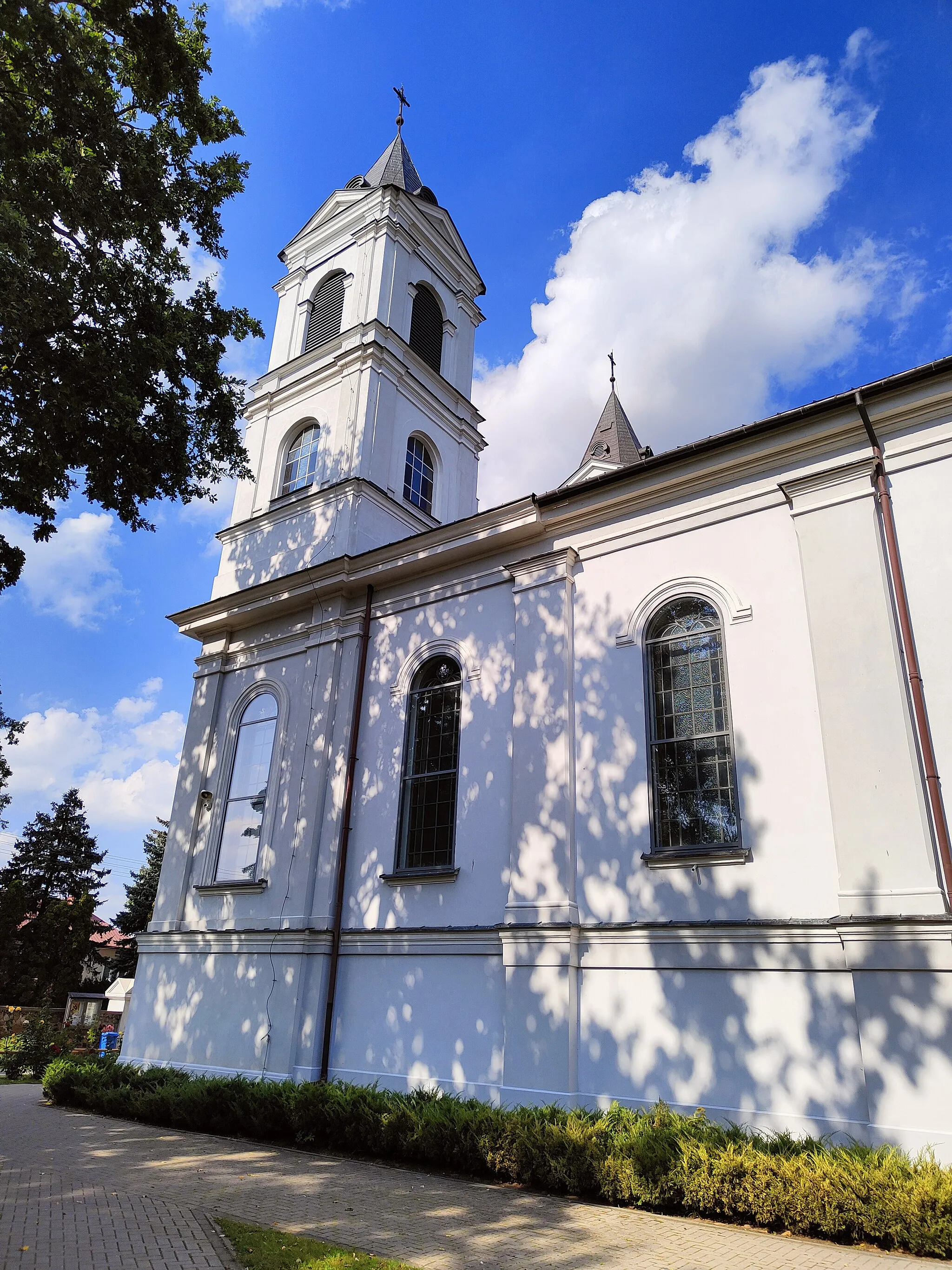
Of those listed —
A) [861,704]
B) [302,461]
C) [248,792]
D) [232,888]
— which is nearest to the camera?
[861,704]

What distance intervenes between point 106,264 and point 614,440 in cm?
1853

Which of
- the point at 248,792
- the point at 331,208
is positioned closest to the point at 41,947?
the point at 248,792

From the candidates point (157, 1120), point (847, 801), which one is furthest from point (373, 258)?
point (157, 1120)

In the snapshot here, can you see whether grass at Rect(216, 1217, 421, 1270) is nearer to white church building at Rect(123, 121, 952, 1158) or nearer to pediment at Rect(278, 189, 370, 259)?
white church building at Rect(123, 121, 952, 1158)

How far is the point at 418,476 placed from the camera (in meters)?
18.6

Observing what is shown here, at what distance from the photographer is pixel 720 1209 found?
7102 mm

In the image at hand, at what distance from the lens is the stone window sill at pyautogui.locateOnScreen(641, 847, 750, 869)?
30.4ft

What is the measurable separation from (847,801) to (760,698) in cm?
159

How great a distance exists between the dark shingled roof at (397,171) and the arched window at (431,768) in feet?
44.1

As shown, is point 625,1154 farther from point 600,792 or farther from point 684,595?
point 684,595

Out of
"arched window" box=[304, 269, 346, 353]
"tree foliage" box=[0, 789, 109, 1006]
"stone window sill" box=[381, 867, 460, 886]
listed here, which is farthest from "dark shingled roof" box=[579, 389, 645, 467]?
"tree foliage" box=[0, 789, 109, 1006]

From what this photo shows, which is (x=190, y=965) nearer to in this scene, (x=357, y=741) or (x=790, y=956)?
(x=357, y=741)

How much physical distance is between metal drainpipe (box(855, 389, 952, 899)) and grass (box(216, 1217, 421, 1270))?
5804 millimetres

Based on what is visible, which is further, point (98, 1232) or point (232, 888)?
point (232, 888)
